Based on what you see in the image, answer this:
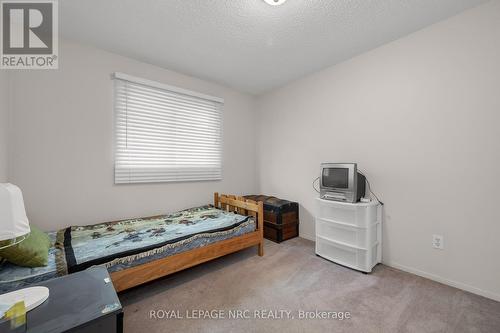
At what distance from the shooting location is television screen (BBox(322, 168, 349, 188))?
7.55 feet

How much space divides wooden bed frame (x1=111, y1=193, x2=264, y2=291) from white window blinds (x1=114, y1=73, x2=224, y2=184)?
0.77m

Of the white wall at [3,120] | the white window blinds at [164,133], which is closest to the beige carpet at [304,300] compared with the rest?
the white window blinds at [164,133]

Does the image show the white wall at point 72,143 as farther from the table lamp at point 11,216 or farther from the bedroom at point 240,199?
the table lamp at point 11,216

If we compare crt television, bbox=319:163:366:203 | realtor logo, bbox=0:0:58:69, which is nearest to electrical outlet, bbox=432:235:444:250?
crt television, bbox=319:163:366:203

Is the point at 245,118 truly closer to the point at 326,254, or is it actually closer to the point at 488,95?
the point at 326,254

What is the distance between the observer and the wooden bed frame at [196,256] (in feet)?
5.28

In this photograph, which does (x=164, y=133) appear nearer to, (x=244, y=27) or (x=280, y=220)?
(x=244, y=27)

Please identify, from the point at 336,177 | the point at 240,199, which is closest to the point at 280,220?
the point at 240,199

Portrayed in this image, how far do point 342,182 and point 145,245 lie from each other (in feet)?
6.87

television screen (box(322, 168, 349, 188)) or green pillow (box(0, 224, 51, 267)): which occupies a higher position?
television screen (box(322, 168, 349, 188))

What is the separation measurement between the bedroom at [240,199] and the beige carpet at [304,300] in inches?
0.6

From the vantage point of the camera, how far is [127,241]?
6.03 feet

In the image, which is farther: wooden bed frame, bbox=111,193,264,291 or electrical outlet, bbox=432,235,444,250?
electrical outlet, bbox=432,235,444,250

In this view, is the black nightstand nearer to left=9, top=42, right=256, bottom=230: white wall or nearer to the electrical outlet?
left=9, top=42, right=256, bottom=230: white wall
